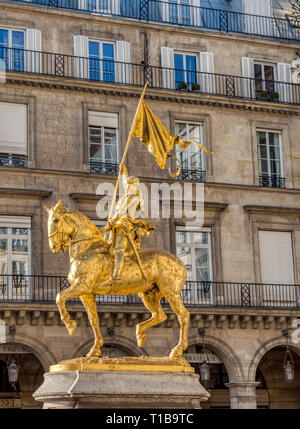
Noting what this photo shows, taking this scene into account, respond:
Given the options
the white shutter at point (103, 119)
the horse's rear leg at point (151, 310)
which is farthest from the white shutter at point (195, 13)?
the horse's rear leg at point (151, 310)

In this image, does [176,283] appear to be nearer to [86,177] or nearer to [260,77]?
[86,177]

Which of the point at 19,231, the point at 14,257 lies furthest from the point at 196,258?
the point at 14,257

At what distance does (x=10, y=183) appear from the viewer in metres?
26.2

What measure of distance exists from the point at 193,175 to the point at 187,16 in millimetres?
5786

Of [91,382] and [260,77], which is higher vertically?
[260,77]

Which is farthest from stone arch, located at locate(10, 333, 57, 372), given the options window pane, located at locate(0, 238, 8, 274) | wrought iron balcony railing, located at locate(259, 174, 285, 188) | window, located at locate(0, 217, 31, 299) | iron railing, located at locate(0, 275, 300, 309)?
wrought iron balcony railing, located at locate(259, 174, 285, 188)

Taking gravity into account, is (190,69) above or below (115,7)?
below

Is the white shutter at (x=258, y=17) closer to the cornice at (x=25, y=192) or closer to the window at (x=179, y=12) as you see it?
the window at (x=179, y=12)

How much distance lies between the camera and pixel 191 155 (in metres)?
28.9

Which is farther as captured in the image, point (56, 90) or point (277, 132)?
point (277, 132)

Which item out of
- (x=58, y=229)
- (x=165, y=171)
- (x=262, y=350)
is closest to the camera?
(x=58, y=229)

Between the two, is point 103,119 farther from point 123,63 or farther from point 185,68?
point 185,68
